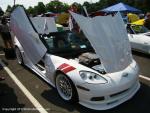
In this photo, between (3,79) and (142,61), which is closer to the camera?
(3,79)

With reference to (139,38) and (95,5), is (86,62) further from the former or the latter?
(95,5)

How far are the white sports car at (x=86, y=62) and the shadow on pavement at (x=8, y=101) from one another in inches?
31.7

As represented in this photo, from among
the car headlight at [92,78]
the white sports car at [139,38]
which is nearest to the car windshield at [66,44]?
the car headlight at [92,78]

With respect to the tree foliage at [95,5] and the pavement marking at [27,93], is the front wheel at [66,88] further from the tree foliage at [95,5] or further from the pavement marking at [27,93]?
the tree foliage at [95,5]

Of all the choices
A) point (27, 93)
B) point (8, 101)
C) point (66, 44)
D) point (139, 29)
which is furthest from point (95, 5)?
point (8, 101)

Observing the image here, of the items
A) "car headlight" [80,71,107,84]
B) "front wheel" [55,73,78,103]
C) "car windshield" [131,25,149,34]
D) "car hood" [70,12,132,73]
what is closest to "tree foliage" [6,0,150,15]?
"car windshield" [131,25,149,34]

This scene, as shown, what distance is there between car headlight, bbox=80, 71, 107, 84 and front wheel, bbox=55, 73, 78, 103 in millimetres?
278

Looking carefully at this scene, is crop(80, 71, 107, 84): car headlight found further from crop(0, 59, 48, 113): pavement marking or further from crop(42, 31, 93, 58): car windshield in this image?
crop(42, 31, 93, 58): car windshield

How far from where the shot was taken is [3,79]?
6.15 meters

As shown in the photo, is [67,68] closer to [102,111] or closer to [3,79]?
[102,111]

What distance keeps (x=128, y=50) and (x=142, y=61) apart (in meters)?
2.69

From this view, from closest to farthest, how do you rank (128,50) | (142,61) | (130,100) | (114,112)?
(114,112) → (130,100) → (128,50) → (142,61)

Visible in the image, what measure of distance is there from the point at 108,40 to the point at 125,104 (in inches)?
49.8

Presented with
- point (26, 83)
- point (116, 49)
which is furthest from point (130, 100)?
point (26, 83)
